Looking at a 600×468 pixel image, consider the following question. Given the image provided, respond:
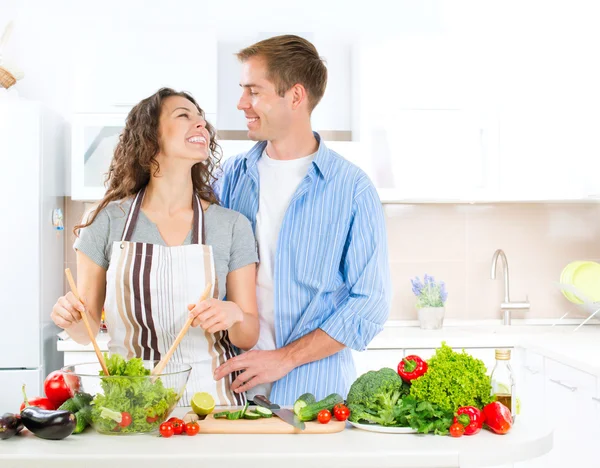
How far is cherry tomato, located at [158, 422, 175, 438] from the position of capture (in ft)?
4.88

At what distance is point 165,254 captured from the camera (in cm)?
197

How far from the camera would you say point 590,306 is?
12.5 ft

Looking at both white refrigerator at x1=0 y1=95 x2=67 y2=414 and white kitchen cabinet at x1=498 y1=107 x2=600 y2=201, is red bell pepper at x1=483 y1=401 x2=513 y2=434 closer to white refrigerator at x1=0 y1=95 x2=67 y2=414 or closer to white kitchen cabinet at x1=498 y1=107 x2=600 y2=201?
white kitchen cabinet at x1=498 y1=107 x2=600 y2=201

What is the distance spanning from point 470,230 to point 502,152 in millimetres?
620

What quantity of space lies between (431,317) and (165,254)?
2101 mm

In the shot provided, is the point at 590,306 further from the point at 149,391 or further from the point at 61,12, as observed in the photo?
the point at 61,12

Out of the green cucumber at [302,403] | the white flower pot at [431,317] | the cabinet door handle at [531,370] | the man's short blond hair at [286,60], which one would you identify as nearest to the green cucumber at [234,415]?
the green cucumber at [302,403]

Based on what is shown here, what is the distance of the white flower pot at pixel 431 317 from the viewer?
3760mm

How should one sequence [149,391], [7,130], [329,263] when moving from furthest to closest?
[7,130] < [329,263] < [149,391]

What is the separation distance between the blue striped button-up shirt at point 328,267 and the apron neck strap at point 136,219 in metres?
0.23

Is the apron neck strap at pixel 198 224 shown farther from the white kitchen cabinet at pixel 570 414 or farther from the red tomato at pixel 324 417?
the white kitchen cabinet at pixel 570 414

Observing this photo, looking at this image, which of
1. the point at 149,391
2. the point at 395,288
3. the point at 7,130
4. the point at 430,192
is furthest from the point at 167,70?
the point at 149,391

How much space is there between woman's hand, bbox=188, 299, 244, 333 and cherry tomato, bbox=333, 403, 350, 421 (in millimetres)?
329

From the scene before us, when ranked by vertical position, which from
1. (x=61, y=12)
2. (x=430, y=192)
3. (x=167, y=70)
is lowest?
(x=430, y=192)
